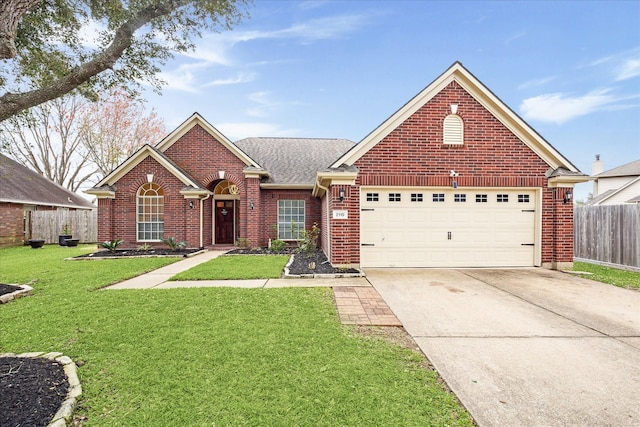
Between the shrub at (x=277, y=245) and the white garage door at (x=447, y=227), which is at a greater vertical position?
the white garage door at (x=447, y=227)

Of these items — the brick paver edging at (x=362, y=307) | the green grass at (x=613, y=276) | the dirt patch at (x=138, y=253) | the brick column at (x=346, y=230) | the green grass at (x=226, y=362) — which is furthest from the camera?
the dirt patch at (x=138, y=253)

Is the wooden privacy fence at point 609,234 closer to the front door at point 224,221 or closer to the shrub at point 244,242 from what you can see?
the shrub at point 244,242

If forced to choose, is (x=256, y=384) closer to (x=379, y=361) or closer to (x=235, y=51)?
(x=379, y=361)

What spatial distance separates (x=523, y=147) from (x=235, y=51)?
13.0m

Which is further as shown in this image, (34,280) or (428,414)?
(34,280)

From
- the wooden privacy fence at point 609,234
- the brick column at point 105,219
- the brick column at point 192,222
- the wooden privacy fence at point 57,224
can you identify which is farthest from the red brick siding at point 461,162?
the wooden privacy fence at point 57,224

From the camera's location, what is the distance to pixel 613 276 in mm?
8312

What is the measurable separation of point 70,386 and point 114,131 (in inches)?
1152

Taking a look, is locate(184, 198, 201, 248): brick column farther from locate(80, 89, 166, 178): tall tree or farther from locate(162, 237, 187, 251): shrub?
locate(80, 89, 166, 178): tall tree

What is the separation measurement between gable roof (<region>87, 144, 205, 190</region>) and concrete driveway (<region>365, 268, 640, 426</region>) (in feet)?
34.9

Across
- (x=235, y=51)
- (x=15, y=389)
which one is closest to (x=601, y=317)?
(x=15, y=389)

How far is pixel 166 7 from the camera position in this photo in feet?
19.3

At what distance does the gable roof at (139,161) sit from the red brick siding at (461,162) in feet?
27.0

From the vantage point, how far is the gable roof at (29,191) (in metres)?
16.9
